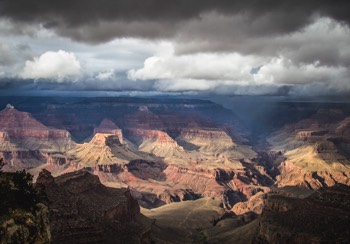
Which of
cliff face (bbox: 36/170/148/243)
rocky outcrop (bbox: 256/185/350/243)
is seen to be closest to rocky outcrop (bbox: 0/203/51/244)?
cliff face (bbox: 36/170/148/243)

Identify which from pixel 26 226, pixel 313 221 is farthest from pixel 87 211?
pixel 26 226

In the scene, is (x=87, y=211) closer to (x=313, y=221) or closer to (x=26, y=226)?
(x=313, y=221)

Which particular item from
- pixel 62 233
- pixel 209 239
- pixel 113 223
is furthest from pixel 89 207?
pixel 209 239

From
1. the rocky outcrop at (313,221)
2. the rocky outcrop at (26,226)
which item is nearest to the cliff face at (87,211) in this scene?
the rocky outcrop at (26,226)

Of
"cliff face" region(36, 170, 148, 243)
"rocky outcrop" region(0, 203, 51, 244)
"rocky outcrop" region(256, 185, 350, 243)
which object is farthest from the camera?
"rocky outcrop" region(256, 185, 350, 243)

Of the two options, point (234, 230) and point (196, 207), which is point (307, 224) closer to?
point (234, 230)

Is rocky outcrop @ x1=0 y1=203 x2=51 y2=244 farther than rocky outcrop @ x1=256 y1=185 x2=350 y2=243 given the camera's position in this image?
No

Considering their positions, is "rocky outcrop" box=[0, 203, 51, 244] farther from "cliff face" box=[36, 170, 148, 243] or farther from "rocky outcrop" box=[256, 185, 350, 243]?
"rocky outcrop" box=[256, 185, 350, 243]
